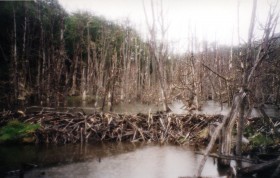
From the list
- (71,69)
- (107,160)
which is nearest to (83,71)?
(71,69)

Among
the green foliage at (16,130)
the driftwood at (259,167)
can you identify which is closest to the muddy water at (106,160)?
Result: the green foliage at (16,130)

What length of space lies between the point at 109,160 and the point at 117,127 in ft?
12.9

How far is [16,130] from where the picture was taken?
47.2 feet

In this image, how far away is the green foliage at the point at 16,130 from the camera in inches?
552

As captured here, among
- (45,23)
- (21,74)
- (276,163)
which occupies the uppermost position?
(45,23)

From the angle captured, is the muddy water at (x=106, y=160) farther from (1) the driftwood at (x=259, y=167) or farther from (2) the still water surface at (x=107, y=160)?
(1) the driftwood at (x=259, y=167)

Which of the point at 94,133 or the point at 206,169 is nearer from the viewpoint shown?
the point at 206,169

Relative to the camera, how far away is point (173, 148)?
14.4m

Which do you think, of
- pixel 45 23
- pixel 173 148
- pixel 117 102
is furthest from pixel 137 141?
pixel 45 23

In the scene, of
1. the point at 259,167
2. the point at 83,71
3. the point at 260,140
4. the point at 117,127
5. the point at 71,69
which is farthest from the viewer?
the point at 83,71

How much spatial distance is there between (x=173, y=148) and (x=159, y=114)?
8.82 ft

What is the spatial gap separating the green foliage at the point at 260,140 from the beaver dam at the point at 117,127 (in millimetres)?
2726

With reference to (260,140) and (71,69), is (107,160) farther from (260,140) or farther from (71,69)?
(71,69)

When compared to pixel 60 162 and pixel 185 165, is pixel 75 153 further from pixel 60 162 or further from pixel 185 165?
pixel 185 165
